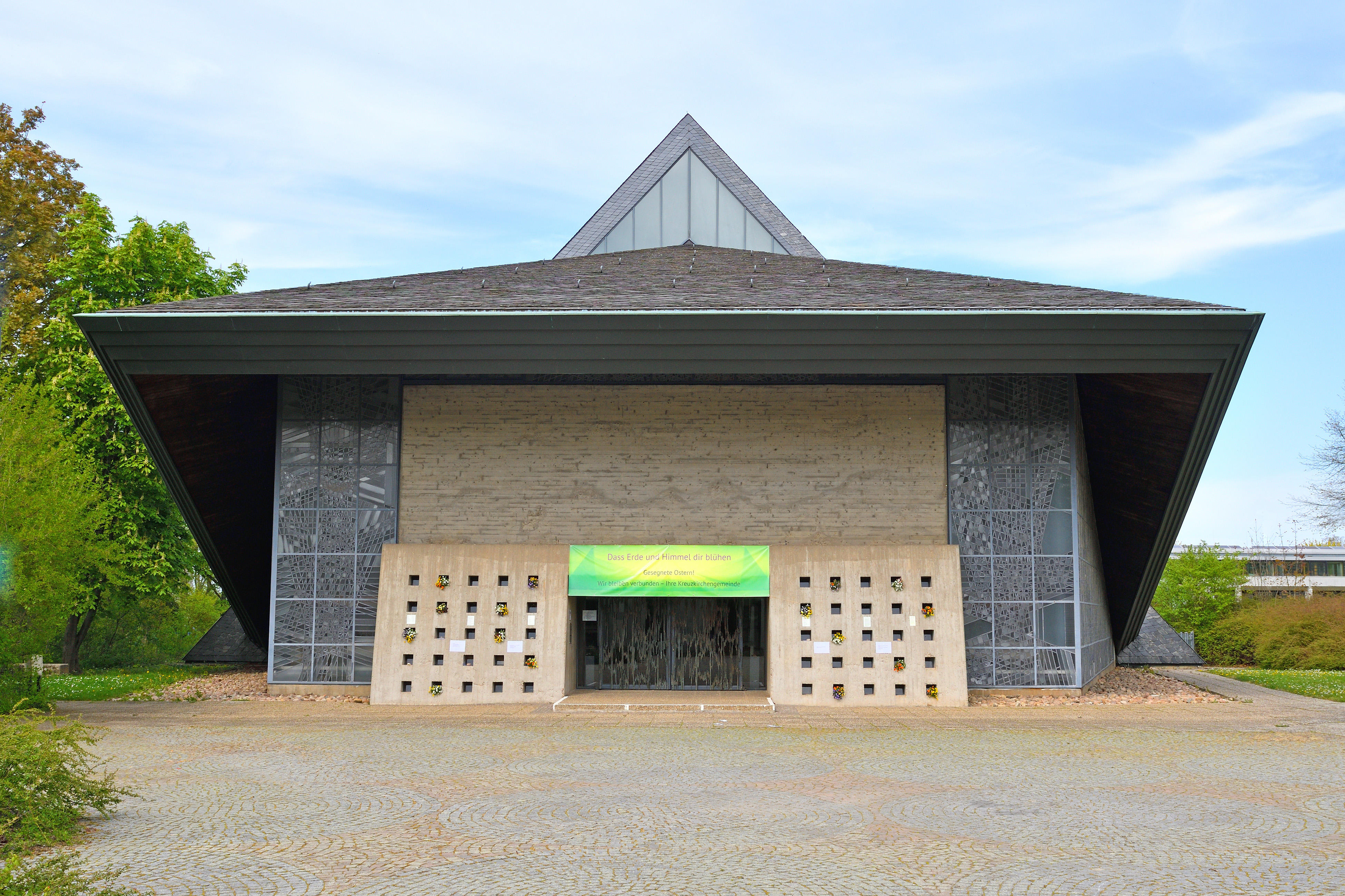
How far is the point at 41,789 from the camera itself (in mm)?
8133

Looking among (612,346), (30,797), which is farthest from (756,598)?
(30,797)

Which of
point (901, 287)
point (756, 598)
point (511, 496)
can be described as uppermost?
point (901, 287)

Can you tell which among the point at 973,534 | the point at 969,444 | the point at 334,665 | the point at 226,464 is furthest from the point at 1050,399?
the point at 226,464

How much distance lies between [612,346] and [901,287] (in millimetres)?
5897

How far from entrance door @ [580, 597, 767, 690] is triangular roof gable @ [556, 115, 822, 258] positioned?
1332 centimetres

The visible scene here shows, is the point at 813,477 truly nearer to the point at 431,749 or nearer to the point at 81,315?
the point at 431,749

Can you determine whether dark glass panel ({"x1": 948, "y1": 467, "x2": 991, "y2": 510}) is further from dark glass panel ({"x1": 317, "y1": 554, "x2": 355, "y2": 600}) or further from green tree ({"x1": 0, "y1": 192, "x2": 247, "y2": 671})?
green tree ({"x1": 0, "y1": 192, "x2": 247, "y2": 671})

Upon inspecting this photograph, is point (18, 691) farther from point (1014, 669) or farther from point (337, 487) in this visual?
point (1014, 669)

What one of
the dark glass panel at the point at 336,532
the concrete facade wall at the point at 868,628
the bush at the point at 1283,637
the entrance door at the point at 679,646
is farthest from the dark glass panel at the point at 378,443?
the bush at the point at 1283,637

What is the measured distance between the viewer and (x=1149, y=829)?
8.57 m

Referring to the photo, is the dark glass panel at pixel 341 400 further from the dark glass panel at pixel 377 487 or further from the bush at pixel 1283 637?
the bush at pixel 1283 637

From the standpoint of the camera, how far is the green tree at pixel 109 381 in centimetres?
2684

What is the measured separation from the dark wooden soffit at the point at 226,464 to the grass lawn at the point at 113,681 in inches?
89.6

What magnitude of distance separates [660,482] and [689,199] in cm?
1283
